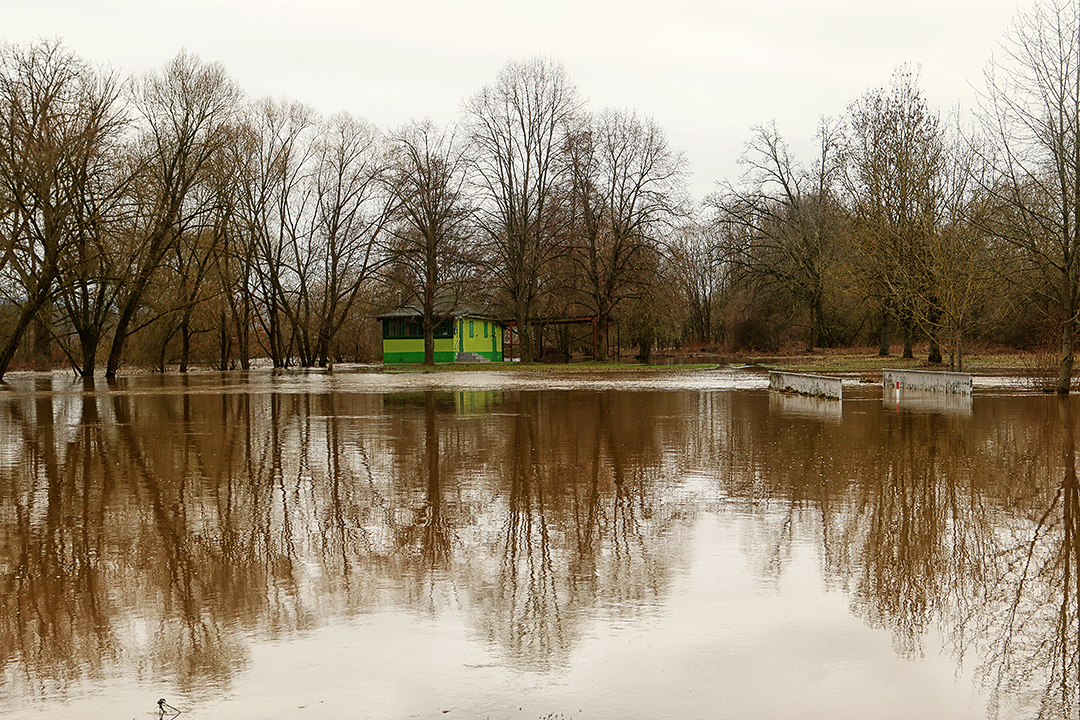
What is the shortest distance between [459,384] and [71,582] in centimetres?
2659

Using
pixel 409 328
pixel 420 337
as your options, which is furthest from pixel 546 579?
pixel 409 328

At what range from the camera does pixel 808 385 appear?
2312 centimetres

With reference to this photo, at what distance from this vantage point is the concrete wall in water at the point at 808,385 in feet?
69.2

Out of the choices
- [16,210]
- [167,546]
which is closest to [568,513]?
[167,546]

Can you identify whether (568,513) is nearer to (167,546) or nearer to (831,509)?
(831,509)

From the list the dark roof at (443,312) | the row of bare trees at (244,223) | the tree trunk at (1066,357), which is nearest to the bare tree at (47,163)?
the row of bare trees at (244,223)

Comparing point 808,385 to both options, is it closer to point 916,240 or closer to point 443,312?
point 916,240

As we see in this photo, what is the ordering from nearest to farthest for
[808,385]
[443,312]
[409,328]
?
[808,385]
[443,312]
[409,328]

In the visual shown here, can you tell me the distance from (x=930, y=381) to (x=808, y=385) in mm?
3466

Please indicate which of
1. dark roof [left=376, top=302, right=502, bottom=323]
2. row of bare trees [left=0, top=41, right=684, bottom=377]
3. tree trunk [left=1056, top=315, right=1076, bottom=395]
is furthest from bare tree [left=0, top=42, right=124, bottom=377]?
tree trunk [left=1056, top=315, right=1076, bottom=395]

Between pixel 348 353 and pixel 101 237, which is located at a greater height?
pixel 101 237

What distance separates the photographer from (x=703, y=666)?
4.64 metres

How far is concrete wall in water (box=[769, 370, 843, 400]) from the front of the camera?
21.1m

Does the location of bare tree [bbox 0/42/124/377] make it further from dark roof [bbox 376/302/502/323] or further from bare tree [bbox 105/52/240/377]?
dark roof [bbox 376/302/502/323]
